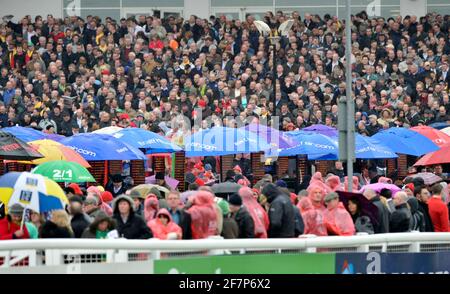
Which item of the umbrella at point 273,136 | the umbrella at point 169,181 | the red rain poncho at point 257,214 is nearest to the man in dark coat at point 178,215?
the red rain poncho at point 257,214

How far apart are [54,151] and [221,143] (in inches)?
167

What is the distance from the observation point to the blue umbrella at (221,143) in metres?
30.0

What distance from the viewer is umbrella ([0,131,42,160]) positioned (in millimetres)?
24791

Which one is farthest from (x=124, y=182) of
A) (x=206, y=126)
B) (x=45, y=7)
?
(x=45, y=7)

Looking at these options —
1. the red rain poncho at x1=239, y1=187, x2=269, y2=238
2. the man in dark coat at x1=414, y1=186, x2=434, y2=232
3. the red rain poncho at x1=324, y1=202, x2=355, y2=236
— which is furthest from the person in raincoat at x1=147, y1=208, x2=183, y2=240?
the man in dark coat at x1=414, y1=186, x2=434, y2=232

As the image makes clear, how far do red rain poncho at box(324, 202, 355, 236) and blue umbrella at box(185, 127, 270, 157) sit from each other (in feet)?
39.3

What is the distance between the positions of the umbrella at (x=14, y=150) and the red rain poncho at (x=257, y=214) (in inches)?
296

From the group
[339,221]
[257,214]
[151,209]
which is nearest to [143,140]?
[151,209]

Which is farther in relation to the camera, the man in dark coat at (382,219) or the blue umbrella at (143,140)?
the blue umbrella at (143,140)

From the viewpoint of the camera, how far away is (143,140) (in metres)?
30.2

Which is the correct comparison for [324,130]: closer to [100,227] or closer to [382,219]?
[382,219]

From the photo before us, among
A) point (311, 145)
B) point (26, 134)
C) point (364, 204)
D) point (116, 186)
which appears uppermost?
point (26, 134)

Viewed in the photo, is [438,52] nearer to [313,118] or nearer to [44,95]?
[313,118]

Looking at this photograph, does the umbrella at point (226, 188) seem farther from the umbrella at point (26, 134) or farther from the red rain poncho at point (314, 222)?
the umbrella at point (26, 134)
